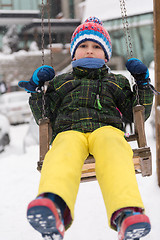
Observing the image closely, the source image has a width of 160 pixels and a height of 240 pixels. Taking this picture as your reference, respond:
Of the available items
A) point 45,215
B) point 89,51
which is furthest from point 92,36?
point 45,215

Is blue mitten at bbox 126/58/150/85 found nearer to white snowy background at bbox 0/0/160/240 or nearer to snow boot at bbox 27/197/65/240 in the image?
snow boot at bbox 27/197/65/240

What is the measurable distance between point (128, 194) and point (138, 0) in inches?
520

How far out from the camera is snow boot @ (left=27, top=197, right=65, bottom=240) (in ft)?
4.33

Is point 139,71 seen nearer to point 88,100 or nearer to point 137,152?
point 88,100

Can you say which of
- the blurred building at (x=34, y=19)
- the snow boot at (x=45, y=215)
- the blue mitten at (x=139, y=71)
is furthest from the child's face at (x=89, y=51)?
the blurred building at (x=34, y=19)

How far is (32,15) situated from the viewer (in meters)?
17.4

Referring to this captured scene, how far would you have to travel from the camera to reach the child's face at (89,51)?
7.50 ft

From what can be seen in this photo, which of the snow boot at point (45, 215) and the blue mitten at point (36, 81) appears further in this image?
the blue mitten at point (36, 81)

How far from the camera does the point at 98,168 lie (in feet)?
5.49

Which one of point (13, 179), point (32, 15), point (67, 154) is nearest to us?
point (67, 154)

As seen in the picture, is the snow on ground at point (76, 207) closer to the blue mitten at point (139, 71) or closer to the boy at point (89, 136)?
the boy at point (89, 136)

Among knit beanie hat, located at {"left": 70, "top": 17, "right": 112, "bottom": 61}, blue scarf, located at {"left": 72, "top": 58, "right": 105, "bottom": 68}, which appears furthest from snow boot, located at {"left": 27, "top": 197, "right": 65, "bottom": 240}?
knit beanie hat, located at {"left": 70, "top": 17, "right": 112, "bottom": 61}

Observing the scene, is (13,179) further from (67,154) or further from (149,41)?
(149,41)

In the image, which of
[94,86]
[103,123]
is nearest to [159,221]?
[103,123]
